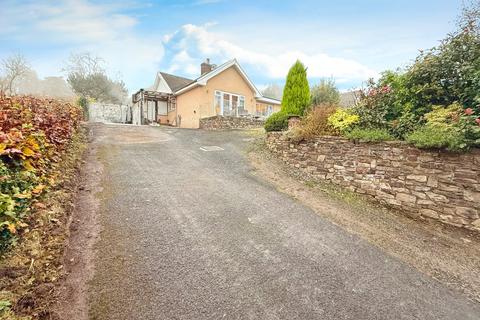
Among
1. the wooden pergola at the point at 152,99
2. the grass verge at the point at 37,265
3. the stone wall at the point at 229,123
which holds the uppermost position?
the wooden pergola at the point at 152,99

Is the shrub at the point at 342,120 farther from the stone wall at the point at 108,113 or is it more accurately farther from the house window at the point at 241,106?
the stone wall at the point at 108,113

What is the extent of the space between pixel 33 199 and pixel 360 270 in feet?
15.0

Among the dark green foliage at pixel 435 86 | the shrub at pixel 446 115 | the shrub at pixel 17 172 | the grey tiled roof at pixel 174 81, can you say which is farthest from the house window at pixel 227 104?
the shrub at pixel 17 172

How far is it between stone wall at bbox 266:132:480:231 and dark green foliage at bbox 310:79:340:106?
190 inches

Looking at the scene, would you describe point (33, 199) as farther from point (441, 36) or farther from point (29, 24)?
point (29, 24)

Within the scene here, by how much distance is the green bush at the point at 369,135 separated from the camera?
5.52 m

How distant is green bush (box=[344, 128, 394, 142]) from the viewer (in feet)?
18.1

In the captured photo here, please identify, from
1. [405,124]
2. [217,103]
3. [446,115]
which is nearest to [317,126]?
[405,124]

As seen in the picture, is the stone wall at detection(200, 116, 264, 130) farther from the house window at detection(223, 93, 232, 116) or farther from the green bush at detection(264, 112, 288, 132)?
the green bush at detection(264, 112, 288, 132)

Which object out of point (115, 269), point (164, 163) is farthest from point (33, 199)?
point (164, 163)

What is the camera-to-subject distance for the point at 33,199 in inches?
123

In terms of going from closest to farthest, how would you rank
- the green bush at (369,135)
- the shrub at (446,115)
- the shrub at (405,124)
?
the shrub at (446,115), the shrub at (405,124), the green bush at (369,135)

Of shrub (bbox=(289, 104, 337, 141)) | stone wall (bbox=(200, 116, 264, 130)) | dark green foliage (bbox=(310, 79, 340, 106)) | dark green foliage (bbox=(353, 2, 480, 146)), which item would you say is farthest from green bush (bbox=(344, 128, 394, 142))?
stone wall (bbox=(200, 116, 264, 130))

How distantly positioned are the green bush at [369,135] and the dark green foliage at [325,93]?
5022 millimetres
